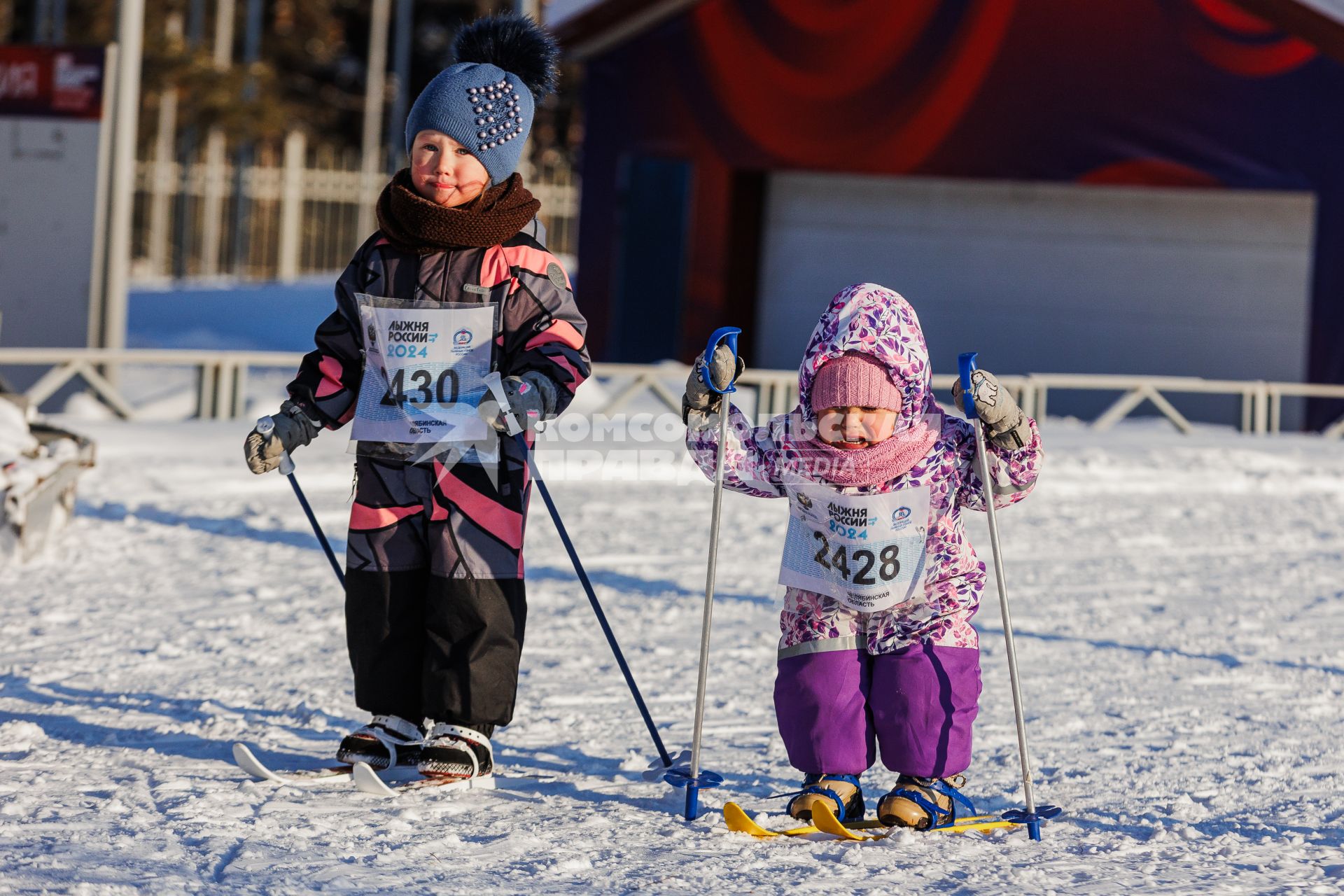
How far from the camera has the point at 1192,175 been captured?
48.8ft

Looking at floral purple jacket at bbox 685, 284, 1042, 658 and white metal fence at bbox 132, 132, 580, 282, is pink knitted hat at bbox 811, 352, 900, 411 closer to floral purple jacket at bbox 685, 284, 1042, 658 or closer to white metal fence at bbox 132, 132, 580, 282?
floral purple jacket at bbox 685, 284, 1042, 658

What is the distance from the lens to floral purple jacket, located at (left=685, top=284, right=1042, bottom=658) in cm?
388

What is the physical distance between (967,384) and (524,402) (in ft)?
3.20

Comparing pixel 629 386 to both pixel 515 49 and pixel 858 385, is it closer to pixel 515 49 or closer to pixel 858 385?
pixel 515 49

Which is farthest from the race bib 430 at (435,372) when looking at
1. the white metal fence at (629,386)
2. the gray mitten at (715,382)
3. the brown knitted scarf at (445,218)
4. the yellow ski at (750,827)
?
the white metal fence at (629,386)

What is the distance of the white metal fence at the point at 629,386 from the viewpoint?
9984 mm

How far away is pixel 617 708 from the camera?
17.1 feet


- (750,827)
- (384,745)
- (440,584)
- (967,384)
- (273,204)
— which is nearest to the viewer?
(967,384)

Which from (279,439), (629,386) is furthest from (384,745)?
(629,386)

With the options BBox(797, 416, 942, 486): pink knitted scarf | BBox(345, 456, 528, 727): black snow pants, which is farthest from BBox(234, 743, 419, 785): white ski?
BBox(797, 416, 942, 486): pink knitted scarf

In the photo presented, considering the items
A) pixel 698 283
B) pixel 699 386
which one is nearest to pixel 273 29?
pixel 698 283

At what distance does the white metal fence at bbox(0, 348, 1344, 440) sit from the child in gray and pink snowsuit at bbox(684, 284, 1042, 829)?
5052 mm

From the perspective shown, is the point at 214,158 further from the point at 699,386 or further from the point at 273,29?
Answer: the point at 699,386

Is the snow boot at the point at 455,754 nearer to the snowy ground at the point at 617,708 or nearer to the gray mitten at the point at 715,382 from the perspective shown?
the snowy ground at the point at 617,708
